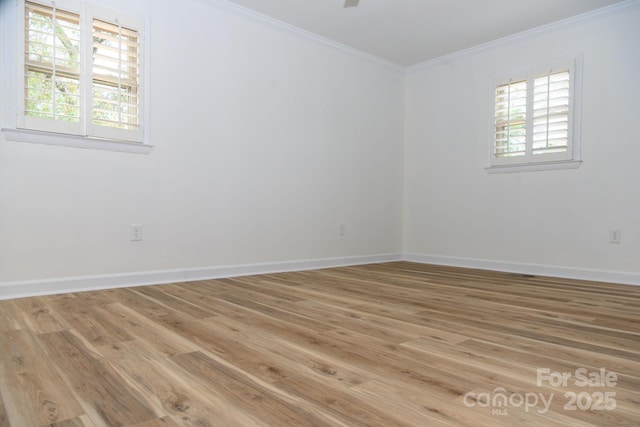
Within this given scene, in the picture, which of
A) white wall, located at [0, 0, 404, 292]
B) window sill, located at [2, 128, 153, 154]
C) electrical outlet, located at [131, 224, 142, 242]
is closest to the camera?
window sill, located at [2, 128, 153, 154]

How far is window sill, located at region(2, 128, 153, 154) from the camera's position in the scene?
248 centimetres

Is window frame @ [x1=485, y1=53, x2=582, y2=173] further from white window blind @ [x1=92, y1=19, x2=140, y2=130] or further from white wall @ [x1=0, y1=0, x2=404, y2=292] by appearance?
white window blind @ [x1=92, y1=19, x2=140, y2=130]

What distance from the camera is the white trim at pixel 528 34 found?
3.42 meters

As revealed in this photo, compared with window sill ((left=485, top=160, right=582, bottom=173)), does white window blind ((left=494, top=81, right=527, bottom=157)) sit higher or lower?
higher

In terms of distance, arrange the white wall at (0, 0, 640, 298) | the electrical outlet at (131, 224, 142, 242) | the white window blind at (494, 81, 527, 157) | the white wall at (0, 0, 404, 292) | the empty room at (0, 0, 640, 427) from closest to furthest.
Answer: the empty room at (0, 0, 640, 427) < the white wall at (0, 0, 404, 292) < the white wall at (0, 0, 640, 298) < the electrical outlet at (131, 224, 142, 242) < the white window blind at (494, 81, 527, 157)

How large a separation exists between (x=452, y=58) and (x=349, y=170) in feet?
5.74

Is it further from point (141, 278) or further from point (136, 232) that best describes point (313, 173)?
point (141, 278)

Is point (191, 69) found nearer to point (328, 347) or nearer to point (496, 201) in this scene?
point (328, 347)

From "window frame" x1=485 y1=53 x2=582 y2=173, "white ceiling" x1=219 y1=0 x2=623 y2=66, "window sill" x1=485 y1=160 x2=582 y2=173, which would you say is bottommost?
"window sill" x1=485 y1=160 x2=582 y2=173

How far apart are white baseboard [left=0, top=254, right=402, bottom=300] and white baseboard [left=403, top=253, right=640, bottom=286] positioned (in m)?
1.23

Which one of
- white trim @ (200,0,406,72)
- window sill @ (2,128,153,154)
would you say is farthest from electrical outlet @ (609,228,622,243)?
window sill @ (2,128,153,154)

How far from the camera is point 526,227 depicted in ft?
12.9

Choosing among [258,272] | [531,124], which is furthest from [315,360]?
[531,124]

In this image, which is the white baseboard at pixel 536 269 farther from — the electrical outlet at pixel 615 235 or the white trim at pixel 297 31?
the white trim at pixel 297 31
